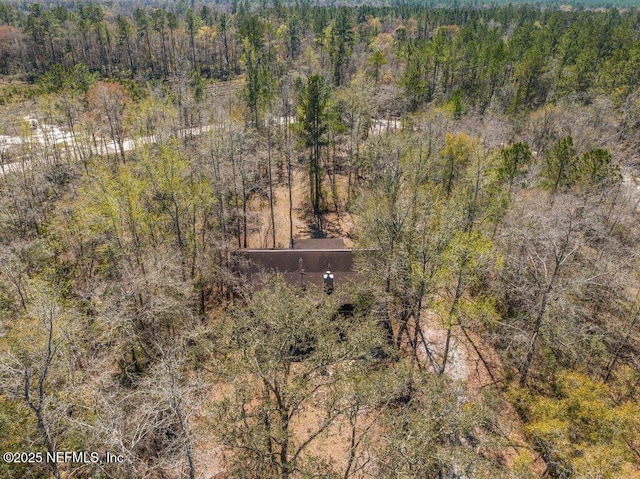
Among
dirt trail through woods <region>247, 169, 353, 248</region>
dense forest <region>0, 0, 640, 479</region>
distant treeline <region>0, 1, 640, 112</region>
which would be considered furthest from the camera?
distant treeline <region>0, 1, 640, 112</region>

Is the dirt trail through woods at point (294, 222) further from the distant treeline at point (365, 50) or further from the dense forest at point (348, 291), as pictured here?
the distant treeline at point (365, 50)

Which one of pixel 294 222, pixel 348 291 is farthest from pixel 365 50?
pixel 348 291

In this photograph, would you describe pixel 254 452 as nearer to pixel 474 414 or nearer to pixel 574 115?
pixel 474 414

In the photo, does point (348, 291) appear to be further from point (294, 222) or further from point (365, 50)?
point (365, 50)

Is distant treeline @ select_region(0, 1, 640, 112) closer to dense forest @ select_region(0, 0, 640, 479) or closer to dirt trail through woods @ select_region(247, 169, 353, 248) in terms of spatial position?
dense forest @ select_region(0, 0, 640, 479)

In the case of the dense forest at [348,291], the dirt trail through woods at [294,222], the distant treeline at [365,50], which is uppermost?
the distant treeline at [365,50]

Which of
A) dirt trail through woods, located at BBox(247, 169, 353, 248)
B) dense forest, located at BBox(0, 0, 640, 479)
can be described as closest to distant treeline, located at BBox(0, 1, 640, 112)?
dense forest, located at BBox(0, 0, 640, 479)

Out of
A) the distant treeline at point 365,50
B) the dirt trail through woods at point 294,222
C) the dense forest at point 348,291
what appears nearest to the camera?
the dense forest at point 348,291

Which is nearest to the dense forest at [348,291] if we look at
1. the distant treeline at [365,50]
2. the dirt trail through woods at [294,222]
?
the dirt trail through woods at [294,222]

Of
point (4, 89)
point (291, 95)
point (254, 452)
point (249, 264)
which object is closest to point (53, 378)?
point (254, 452)
